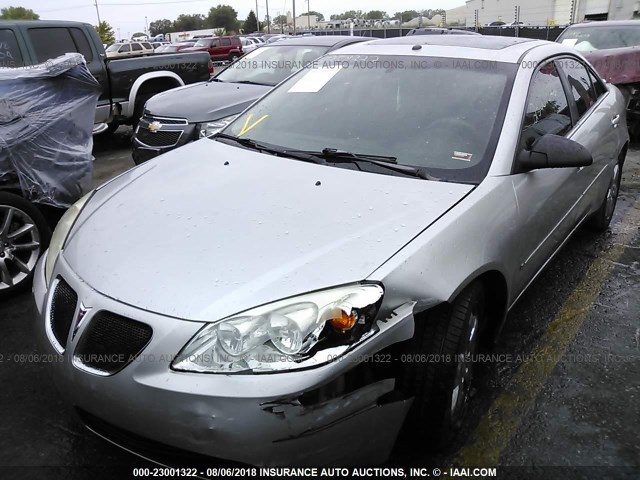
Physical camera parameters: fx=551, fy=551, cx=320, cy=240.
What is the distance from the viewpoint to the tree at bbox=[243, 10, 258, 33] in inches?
3241

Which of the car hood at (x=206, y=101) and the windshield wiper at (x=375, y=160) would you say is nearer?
the windshield wiper at (x=375, y=160)

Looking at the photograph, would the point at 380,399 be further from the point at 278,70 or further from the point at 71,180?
the point at 278,70

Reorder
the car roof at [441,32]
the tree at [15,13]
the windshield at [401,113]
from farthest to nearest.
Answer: the tree at [15,13]
the car roof at [441,32]
the windshield at [401,113]

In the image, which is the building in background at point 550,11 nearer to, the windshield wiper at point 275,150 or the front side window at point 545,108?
the front side window at point 545,108

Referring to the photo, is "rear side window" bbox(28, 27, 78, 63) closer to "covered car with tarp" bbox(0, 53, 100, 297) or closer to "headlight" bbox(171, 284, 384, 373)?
"covered car with tarp" bbox(0, 53, 100, 297)

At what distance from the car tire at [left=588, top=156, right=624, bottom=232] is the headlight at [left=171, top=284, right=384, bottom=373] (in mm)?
3314

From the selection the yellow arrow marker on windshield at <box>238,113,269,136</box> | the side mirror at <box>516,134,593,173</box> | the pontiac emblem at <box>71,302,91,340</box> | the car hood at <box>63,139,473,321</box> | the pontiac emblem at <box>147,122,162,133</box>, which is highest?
the yellow arrow marker on windshield at <box>238,113,269,136</box>

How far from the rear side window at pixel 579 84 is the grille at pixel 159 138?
394 centimetres

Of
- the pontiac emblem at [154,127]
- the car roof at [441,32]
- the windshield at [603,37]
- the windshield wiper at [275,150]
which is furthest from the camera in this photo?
the windshield at [603,37]

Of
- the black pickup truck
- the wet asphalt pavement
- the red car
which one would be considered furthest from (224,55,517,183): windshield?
the red car

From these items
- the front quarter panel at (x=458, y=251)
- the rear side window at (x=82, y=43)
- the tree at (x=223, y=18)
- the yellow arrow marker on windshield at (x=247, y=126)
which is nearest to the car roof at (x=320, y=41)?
the rear side window at (x=82, y=43)

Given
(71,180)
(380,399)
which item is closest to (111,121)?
(71,180)

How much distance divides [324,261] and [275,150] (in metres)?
1.17

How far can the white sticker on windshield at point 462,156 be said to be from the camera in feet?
8.48
